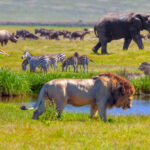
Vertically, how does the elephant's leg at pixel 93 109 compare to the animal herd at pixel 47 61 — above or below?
above

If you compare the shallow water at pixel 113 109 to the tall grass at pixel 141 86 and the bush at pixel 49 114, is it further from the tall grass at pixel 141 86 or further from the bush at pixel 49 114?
the bush at pixel 49 114

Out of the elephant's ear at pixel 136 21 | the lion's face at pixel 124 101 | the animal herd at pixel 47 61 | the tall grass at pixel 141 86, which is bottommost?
the tall grass at pixel 141 86

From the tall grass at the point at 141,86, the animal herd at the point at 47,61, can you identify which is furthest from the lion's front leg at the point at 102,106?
the animal herd at the point at 47,61

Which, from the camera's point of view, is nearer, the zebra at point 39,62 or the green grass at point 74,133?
the green grass at point 74,133

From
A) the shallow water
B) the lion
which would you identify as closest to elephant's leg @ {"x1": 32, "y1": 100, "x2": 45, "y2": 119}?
the lion

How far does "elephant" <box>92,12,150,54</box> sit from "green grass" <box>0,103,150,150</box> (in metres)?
24.8

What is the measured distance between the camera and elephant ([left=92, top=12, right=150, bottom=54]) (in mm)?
35969

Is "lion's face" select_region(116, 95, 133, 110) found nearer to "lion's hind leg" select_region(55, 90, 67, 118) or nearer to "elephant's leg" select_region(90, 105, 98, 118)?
"elephant's leg" select_region(90, 105, 98, 118)

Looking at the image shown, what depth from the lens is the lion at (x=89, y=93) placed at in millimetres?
10586

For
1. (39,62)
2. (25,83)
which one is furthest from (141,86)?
(39,62)

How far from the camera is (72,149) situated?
7914 mm

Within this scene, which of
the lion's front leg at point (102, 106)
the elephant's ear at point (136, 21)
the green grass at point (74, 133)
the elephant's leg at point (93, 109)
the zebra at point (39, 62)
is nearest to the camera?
the green grass at point (74, 133)

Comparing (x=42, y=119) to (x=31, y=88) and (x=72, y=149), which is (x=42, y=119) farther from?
(x=31, y=88)

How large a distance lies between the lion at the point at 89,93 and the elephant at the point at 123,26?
81.7 feet
